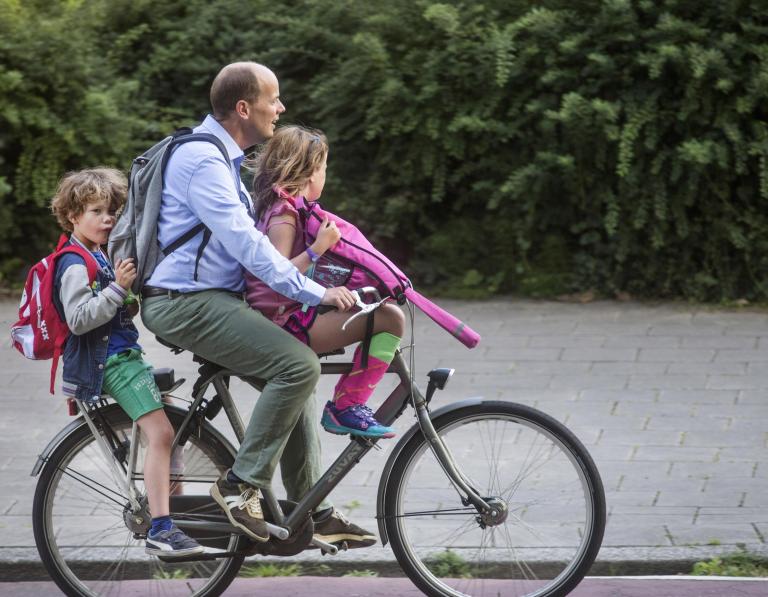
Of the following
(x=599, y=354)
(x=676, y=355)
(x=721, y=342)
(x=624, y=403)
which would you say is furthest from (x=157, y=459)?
(x=721, y=342)

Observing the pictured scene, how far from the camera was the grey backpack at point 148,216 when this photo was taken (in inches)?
160

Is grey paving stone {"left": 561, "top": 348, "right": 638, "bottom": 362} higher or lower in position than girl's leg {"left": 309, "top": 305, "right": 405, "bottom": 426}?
lower

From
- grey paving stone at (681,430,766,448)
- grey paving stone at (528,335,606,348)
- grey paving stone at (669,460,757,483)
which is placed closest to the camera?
grey paving stone at (669,460,757,483)

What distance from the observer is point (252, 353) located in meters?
4.07

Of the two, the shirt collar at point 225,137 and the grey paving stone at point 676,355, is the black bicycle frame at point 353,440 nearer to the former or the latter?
the shirt collar at point 225,137

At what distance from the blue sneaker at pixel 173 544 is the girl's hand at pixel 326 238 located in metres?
1.05

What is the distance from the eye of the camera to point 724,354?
7.54 m

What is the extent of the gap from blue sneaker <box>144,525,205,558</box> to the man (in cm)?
17

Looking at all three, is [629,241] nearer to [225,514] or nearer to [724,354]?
[724,354]

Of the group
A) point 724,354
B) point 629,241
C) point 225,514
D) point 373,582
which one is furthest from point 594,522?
point 629,241

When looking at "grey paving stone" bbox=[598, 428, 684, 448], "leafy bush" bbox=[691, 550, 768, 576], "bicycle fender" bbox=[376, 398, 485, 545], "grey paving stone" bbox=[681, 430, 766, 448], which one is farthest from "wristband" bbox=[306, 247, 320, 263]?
"grey paving stone" bbox=[681, 430, 766, 448]

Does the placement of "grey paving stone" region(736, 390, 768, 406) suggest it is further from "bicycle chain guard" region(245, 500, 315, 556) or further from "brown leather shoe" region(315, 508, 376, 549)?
"bicycle chain guard" region(245, 500, 315, 556)

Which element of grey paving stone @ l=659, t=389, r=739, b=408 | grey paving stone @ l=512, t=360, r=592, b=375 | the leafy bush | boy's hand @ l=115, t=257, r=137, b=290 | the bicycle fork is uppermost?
boy's hand @ l=115, t=257, r=137, b=290

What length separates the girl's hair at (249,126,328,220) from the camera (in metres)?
4.17
